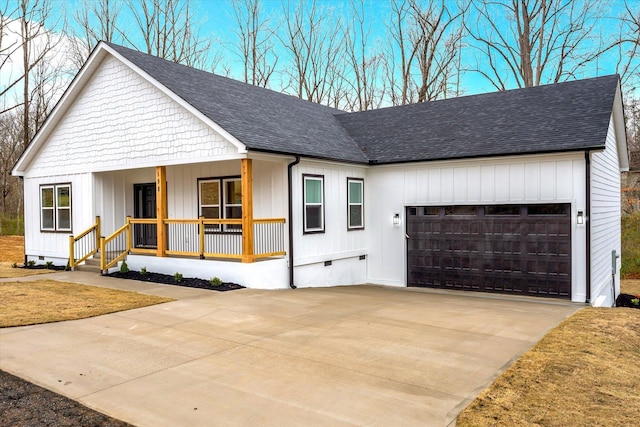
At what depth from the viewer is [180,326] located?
298 inches

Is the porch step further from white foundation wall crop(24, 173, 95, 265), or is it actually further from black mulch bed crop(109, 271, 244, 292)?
black mulch bed crop(109, 271, 244, 292)

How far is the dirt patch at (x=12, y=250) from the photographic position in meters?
18.5

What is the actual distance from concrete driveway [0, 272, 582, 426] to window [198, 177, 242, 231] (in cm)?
406

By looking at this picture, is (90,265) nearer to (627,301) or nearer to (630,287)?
(627,301)

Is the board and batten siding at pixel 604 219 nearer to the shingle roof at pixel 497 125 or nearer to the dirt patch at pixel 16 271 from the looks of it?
the shingle roof at pixel 497 125

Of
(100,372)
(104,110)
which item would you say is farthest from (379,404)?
(104,110)

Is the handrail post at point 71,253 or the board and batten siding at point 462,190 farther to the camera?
the handrail post at point 71,253

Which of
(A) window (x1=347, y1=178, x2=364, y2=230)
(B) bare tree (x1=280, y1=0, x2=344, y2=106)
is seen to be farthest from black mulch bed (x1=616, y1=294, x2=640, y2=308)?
(B) bare tree (x1=280, y1=0, x2=344, y2=106)

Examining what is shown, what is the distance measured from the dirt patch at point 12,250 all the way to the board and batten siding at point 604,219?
18.2m

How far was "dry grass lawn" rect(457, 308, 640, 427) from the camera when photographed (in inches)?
166

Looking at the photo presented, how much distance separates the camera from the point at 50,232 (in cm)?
1566

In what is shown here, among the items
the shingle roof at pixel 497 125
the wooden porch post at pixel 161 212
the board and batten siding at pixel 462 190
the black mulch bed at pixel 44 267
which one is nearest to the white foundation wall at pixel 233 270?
Answer: the wooden porch post at pixel 161 212

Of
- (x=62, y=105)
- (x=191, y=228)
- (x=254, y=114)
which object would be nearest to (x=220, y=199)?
(x=191, y=228)

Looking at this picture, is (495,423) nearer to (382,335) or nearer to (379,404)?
(379,404)
